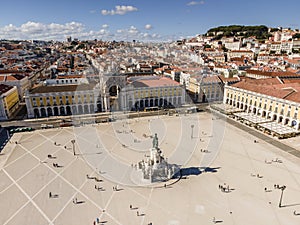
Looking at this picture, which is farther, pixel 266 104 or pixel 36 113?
pixel 36 113

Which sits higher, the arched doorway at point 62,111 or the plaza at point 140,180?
the arched doorway at point 62,111

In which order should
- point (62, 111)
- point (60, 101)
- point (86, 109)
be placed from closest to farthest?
1. point (60, 101)
2. point (62, 111)
3. point (86, 109)

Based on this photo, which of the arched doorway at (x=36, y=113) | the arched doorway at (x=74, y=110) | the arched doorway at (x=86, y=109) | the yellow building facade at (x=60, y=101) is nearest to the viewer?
the yellow building facade at (x=60, y=101)

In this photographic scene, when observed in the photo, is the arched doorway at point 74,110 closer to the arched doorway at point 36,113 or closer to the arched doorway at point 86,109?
the arched doorway at point 86,109

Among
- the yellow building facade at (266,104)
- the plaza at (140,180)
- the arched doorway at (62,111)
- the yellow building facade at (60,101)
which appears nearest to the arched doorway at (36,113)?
the yellow building facade at (60,101)

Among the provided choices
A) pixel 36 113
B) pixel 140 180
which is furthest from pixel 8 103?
pixel 140 180

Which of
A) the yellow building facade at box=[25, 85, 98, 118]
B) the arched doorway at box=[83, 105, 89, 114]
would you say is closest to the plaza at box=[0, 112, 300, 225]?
the yellow building facade at box=[25, 85, 98, 118]

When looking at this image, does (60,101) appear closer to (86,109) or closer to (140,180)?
(86,109)

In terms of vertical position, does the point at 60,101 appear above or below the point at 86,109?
above

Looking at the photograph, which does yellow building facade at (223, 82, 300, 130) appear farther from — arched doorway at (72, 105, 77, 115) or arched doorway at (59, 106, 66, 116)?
arched doorway at (59, 106, 66, 116)
